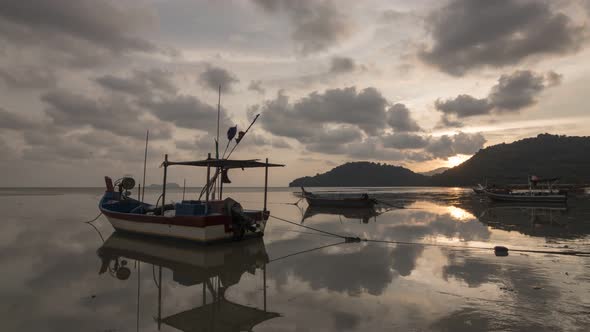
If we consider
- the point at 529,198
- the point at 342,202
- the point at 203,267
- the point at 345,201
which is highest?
the point at 529,198

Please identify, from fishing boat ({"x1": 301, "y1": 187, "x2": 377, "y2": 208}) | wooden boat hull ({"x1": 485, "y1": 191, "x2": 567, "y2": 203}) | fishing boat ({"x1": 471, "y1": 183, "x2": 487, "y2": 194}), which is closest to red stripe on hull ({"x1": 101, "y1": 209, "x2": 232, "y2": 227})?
fishing boat ({"x1": 301, "y1": 187, "x2": 377, "y2": 208})

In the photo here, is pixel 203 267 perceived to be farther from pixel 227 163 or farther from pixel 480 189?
pixel 480 189

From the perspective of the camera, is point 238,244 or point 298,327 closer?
point 298,327

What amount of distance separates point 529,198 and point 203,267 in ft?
177

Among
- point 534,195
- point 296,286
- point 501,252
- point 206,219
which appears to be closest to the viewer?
point 296,286

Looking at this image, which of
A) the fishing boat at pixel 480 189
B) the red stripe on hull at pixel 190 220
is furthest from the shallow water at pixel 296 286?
the fishing boat at pixel 480 189

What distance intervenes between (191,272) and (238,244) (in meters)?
5.47

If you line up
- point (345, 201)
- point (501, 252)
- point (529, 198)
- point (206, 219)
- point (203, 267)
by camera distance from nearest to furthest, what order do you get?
1. point (203, 267)
2. point (501, 252)
3. point (206, 219)
4. point (345, 201)
5. point (529, 198)

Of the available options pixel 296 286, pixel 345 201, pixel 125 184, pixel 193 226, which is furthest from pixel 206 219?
pixel 345 201

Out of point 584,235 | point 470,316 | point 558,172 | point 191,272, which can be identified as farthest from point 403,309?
point 558,172

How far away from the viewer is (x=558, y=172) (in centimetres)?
15888

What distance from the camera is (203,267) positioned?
40.1 ft

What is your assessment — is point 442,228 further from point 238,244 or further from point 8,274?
point 8,274

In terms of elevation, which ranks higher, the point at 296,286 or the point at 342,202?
the point at 342,202
